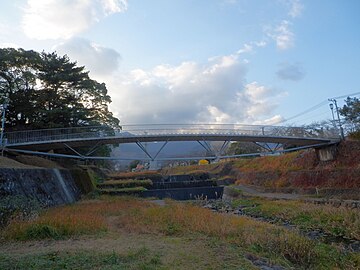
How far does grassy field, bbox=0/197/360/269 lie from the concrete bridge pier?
22.2 meters

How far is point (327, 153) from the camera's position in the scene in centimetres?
2839

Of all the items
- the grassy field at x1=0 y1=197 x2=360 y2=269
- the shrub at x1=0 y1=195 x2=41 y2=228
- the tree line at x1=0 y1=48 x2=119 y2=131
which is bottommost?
the grassy field at x1=0 y1=197 x2=360 y2=269

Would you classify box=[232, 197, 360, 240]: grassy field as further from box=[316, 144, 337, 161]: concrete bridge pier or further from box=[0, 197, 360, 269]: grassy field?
box=[316, 144, 337, 161]: concrete bridge pier

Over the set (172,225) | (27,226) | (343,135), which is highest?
(343,135)

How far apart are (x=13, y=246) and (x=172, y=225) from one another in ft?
17.6

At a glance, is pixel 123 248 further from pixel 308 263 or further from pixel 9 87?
pixel 9 87

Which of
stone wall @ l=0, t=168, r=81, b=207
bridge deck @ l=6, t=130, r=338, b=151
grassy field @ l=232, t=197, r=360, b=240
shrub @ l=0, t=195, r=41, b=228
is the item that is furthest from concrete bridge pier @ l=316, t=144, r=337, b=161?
shrub @ l=0, t=195, r=41, b=228

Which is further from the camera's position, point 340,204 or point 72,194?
point 72,194

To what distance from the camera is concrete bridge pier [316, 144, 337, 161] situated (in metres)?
27.7

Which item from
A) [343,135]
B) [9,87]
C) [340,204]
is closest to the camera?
[340,204]

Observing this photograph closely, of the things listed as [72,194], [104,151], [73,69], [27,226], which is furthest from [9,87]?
[27,226]

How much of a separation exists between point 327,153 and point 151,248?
26.5 m

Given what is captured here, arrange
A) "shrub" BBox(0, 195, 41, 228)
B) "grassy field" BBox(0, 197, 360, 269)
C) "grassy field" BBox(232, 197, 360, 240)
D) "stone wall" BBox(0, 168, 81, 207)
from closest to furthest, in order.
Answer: "grassy field" BBox(0, 197, 360, 269)
"shrub" BBox(0, 195, 41, 228)
"grassy field" BBox(232, 197, 360, 240)
"stone wall" BBox(0, 168, 81, 207)

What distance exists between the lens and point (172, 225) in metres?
10.8
